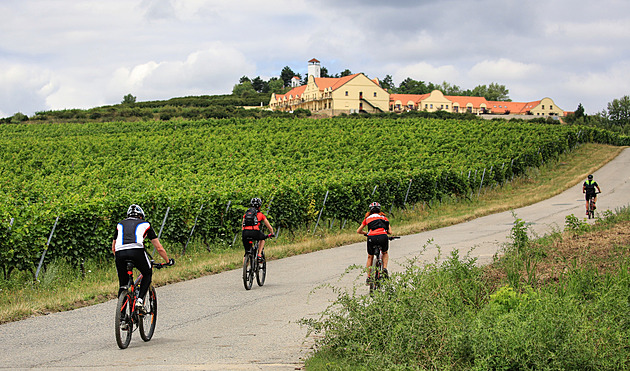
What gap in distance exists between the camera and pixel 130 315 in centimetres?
842

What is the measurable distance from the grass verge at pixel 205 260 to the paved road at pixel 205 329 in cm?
Result: 55

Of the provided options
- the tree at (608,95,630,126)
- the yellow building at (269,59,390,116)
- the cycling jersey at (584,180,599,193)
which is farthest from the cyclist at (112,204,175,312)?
the tree at (608,95,630,126)

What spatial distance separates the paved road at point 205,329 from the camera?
302 inches

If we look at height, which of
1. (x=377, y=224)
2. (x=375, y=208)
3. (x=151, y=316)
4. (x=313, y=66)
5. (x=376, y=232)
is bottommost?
(x=151, y=316)

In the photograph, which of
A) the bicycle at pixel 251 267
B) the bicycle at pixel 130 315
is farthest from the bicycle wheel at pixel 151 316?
the bicycle at pixel 251 267

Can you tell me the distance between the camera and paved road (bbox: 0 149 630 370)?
25.2ft

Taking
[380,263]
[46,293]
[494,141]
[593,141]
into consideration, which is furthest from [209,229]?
[593,141]

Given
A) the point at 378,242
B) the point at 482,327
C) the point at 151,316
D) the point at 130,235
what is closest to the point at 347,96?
the point at 378,242

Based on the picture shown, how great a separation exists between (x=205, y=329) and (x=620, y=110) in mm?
175128

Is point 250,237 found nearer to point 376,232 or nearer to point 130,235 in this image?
point 376,232

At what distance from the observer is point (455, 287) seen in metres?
8.84

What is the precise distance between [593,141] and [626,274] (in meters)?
66.1

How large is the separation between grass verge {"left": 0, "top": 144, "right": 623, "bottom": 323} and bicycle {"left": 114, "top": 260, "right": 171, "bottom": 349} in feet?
9.72

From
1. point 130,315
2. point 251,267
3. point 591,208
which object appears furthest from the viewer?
point 591,208
